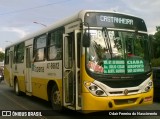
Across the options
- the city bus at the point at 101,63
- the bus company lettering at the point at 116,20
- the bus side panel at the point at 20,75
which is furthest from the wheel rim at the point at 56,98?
the bus side panel at the point at 20,75

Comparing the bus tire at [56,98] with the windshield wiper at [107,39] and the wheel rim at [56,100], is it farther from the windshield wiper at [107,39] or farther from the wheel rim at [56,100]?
the windshield wiper at [107,39]

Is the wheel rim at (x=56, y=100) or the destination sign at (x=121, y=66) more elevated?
the destination sign at (x=121, y=66)

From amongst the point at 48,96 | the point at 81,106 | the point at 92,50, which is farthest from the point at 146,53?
the point at 48,96

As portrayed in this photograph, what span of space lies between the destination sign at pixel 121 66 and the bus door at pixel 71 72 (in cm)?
82

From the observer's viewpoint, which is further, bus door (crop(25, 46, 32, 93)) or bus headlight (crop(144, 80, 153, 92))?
bus door (crop(25, 46, 32, 93))

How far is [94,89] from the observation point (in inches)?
355

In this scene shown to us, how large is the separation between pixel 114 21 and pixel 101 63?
54.9 inches

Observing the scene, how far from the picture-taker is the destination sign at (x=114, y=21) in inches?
374

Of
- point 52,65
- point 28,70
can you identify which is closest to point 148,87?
point 52,65

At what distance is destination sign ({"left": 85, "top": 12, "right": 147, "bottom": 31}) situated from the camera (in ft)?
31.2

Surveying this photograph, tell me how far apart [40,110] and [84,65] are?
377 centimetres

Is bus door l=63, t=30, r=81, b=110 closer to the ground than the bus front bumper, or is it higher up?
higher up

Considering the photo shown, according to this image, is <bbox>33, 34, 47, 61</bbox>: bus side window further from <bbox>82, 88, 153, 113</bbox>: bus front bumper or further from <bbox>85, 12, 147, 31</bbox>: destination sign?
<bbox>82, 88, 153, 113</bbox>: bus front bumper

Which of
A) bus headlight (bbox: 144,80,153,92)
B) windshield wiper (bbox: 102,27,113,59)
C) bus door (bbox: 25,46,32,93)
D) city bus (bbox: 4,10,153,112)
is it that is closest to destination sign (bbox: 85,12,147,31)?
city bus (bbox: 4,10,153,112)
